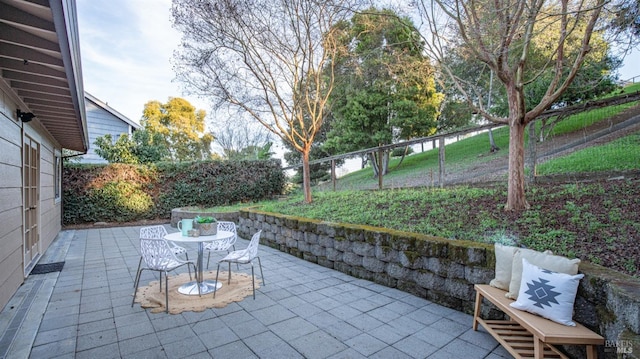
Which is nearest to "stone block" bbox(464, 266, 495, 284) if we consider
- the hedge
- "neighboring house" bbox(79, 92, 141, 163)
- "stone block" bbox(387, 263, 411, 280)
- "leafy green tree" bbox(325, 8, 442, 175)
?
"stone block" bbox(387, 263, 411, 280)

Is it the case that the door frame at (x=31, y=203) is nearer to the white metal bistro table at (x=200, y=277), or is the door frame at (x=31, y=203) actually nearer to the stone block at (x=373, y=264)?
the white metal bistro table at (x=200, y=277)

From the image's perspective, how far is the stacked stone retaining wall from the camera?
1715 millimetres

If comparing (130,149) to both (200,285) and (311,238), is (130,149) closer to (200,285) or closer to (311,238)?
(311,238)

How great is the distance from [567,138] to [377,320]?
5.09 m

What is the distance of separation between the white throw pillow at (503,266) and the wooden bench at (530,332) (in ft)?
0.17

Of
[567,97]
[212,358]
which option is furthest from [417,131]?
[212,358]

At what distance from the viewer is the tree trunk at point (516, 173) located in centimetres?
A: 358

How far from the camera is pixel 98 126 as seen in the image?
1102cm

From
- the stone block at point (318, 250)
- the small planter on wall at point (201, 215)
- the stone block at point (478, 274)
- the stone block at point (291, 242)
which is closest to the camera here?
the stone block at point (478, 274)

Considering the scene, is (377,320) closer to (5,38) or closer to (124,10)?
(5,38)

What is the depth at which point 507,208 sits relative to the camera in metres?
3.63

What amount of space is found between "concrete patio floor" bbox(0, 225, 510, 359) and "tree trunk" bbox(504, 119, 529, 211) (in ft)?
5.23

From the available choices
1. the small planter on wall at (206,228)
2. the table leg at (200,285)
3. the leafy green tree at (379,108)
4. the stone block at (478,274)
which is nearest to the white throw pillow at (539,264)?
the stone block at (478,274)

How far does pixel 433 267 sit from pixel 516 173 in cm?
162
